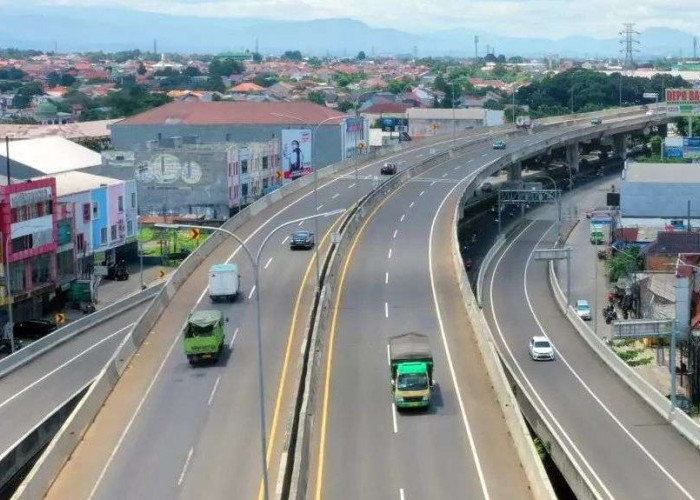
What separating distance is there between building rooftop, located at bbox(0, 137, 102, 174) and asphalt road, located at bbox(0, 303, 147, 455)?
96.0ft

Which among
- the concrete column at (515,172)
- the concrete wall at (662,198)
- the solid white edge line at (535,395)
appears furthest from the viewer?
the concrete column at (515,172)

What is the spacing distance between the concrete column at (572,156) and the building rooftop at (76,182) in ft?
217

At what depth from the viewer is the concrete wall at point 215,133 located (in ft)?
355

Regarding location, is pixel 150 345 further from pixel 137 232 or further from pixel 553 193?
pixel 553 193

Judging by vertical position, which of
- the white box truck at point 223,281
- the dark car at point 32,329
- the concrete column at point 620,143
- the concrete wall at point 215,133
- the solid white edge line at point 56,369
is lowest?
the dark car at point 32,329

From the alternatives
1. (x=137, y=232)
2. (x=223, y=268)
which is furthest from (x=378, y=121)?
(x=223, y=268)

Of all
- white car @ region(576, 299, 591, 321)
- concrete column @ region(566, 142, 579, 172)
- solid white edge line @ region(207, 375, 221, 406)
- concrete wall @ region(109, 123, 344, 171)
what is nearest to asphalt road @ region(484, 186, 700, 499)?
white car @ region(576, 299, 591, 321)

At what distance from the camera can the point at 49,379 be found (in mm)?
42344

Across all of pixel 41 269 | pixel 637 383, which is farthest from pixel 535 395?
pixel 41 269

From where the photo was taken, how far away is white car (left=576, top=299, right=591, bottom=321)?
63156mm

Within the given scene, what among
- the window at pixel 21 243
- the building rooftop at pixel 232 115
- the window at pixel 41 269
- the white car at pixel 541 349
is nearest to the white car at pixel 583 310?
the white car at pixel 541 349

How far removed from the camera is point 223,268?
47.2 metres

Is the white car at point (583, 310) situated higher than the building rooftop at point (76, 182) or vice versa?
the building rooftop at point (76, 182)

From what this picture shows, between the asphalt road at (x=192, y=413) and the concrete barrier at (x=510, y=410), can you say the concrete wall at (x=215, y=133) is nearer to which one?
the asphalt road at (x=192, y=413)
